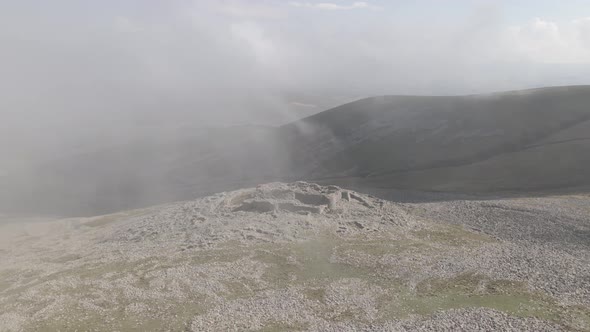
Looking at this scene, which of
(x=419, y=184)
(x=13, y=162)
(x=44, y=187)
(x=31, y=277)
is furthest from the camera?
(x=13, y=162)

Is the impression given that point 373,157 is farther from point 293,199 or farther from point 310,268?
point 310,268

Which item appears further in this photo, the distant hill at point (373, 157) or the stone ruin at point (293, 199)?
the distant hill at point (373, 157)

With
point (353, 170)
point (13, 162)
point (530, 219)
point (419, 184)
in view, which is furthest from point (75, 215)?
point (13, 162)

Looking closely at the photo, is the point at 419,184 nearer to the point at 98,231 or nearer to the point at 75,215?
the point at 98,231

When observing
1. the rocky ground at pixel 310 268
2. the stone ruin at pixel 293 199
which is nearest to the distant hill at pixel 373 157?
the rocky ground at pixel 310 268

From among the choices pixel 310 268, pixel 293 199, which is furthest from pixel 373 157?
pixel 310 268

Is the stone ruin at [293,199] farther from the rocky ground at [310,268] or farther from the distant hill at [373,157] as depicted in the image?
the distant hill at [373,157]

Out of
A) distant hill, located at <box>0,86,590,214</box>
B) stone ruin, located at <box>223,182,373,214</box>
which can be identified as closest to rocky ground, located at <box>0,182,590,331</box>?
stone ruin, located at <box>223,182,373,214</box>

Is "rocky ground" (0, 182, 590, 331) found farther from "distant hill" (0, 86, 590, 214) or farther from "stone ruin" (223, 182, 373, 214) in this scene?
"distant hill" (0, 86, 590, 214)
